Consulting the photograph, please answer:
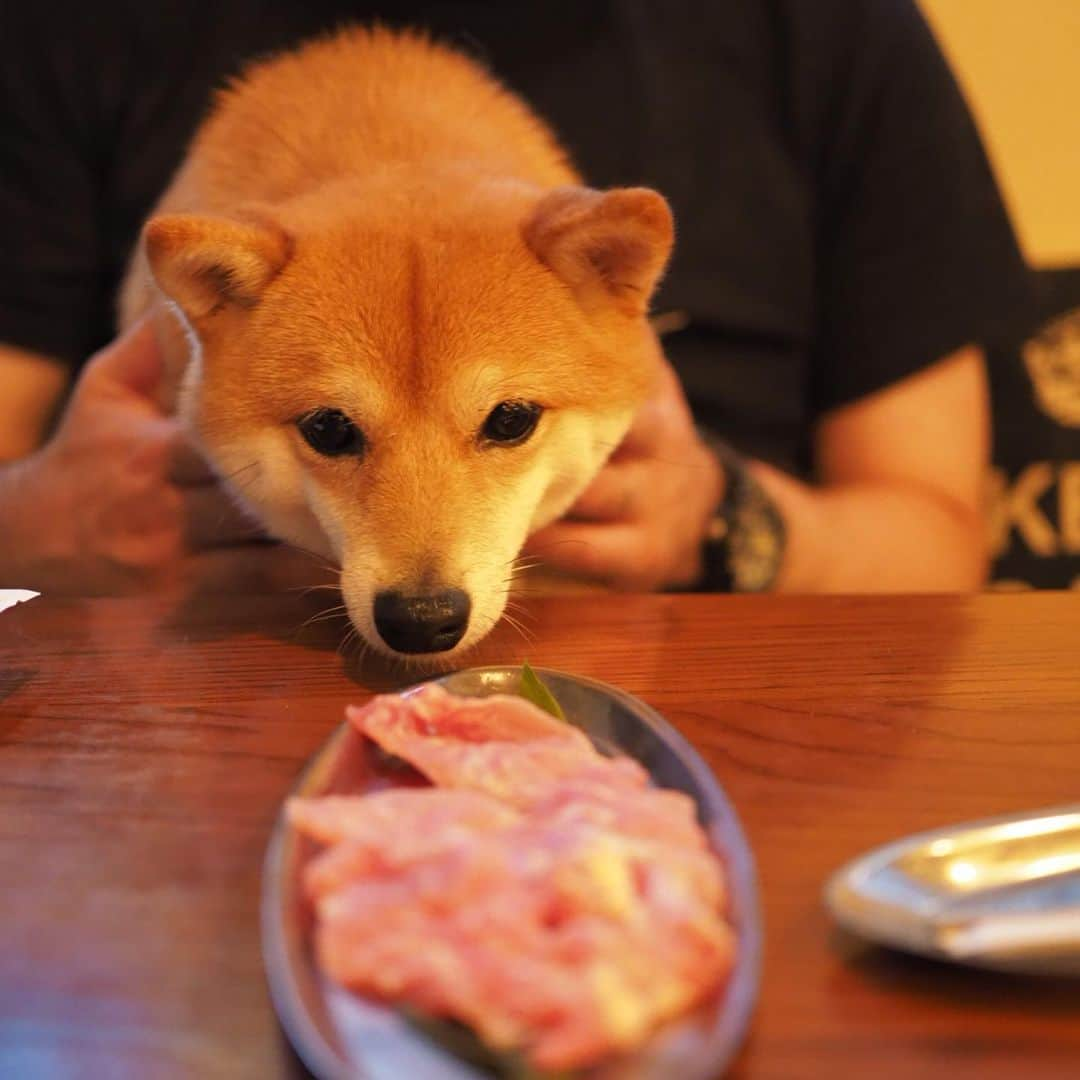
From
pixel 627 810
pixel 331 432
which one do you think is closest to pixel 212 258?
pixel 331 432

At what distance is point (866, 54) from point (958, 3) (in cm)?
55

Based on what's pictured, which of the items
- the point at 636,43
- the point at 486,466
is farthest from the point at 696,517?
the point at 636,43

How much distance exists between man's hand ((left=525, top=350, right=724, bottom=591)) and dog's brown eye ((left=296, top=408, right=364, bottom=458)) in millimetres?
242

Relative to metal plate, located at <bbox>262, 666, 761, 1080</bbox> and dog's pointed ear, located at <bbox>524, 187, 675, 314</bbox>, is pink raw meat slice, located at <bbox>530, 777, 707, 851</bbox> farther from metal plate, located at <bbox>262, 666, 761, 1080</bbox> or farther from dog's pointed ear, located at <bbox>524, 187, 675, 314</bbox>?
dog's pointed ear, located at <bbox>524, 187, 675, 314</bbox>

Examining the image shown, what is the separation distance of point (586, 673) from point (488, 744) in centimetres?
15

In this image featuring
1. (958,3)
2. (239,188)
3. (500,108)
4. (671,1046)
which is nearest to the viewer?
(671,1046)

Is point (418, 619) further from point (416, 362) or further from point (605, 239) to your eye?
point (605, 239)

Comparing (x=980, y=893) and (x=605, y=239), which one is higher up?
(x=605, y=239)

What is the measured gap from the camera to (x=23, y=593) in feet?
2.84

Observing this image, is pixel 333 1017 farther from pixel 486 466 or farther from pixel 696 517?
pixel 696 517

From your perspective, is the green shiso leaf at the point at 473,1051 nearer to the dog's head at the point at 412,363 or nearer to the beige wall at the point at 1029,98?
the dog's head at the point at 412,363

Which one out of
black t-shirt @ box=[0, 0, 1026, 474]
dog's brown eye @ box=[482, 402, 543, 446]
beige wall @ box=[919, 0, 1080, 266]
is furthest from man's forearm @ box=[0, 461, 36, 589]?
beige wall @ box=[919, 0, 1080, 266]

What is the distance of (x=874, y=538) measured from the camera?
1.25 metres

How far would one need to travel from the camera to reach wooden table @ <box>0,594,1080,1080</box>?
1.31ft
